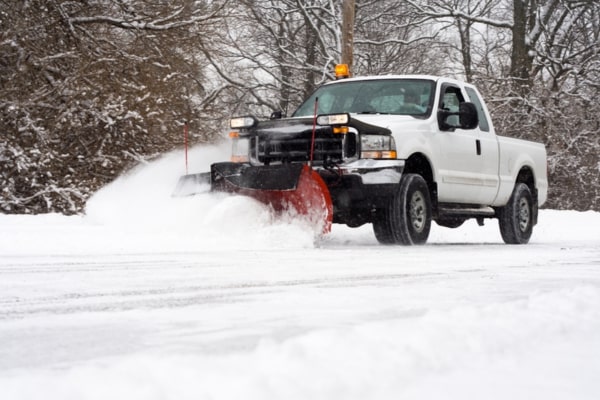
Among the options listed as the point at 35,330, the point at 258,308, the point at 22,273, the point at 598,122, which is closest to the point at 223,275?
the point at 22,273

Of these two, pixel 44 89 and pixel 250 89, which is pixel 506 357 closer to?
pixel 44 89

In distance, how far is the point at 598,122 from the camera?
26125 mm

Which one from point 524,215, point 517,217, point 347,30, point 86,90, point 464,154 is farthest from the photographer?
point 347,30

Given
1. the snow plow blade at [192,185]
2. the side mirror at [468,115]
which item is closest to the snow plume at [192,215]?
the snow plow blade at [192,185]

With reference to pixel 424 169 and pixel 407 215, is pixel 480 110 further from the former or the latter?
pixel 407 215

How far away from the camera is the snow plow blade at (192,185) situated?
981cm

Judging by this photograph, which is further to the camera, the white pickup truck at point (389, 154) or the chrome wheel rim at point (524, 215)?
the chrome wheel rim at point (524, 215)

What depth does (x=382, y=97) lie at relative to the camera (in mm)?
10484

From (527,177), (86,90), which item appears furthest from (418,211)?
(86,90)

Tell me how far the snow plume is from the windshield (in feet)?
4.88

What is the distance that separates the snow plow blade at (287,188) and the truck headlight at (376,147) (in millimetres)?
607

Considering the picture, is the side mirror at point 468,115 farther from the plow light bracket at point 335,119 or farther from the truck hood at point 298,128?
the plow light bracket at point 335,119

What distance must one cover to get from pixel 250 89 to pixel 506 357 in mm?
25397

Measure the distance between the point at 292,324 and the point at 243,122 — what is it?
21.4ft
